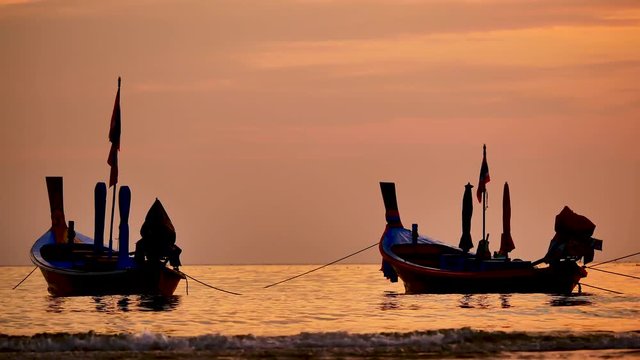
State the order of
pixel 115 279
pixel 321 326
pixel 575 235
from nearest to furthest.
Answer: pixel 321 326, pixel 575 235, pixel 115 279

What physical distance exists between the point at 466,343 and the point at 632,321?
1815 centimetres

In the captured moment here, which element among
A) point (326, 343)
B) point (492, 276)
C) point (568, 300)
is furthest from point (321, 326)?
point (568, 300)

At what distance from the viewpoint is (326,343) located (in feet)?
159

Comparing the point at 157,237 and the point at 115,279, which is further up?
the point at 157,237

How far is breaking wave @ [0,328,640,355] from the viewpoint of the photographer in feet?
154

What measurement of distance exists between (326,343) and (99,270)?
31544 mm

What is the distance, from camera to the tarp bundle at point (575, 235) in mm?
75062

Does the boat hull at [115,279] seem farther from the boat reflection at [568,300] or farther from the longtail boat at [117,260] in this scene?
the boat reflection at [568,300]

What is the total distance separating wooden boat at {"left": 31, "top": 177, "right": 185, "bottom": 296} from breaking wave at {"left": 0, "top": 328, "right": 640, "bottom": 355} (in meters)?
26.4

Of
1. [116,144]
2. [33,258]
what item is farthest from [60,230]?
[116,144]

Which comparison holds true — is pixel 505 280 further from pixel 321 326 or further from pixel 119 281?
pixel 119 281

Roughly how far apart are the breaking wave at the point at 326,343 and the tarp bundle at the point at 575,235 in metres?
25.8

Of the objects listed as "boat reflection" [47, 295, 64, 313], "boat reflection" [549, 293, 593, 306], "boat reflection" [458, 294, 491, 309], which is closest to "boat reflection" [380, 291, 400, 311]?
"boat reflection" [458, 294, 491, 309]

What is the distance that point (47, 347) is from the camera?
4722 centimetres
